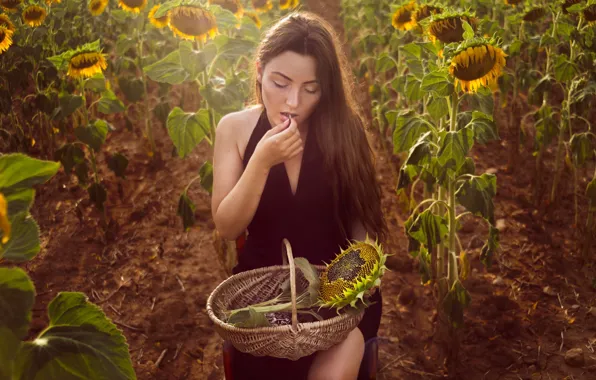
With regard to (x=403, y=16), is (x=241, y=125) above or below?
below

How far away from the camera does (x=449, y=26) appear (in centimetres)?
240

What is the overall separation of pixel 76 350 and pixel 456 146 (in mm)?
1744

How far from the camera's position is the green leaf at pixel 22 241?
0.99 metres

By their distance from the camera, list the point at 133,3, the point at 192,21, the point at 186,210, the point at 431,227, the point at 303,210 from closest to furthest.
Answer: the point at 303,210 → the point at 431,227 → the point at 192,21 → the point at 186,210 → the point at 133,3

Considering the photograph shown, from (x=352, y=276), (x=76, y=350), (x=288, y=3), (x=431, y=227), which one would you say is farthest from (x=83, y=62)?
(x=288, y=3)

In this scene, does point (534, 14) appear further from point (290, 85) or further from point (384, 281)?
point (290, 85)

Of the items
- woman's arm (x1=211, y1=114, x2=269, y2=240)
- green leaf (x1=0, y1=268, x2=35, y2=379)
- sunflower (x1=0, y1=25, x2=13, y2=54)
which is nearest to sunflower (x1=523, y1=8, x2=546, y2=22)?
woman's arm (x1=211, y1=114, x2=269, y2=240)

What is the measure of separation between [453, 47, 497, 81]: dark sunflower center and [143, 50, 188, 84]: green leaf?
1314 millimetres

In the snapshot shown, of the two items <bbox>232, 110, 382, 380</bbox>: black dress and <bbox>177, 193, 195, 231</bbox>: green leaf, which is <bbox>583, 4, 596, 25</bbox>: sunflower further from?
<bbox>177, 193, 195, 231</bbox>: green leaf

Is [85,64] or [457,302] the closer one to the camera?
[457,302]

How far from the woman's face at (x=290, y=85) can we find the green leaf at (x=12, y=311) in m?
1.24

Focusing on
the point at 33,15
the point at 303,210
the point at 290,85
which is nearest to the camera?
the point at 290,85

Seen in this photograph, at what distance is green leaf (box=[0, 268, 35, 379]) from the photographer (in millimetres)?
876

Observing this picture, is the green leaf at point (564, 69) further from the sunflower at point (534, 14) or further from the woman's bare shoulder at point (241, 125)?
the woman's bare shoulder at point (241, 125)
